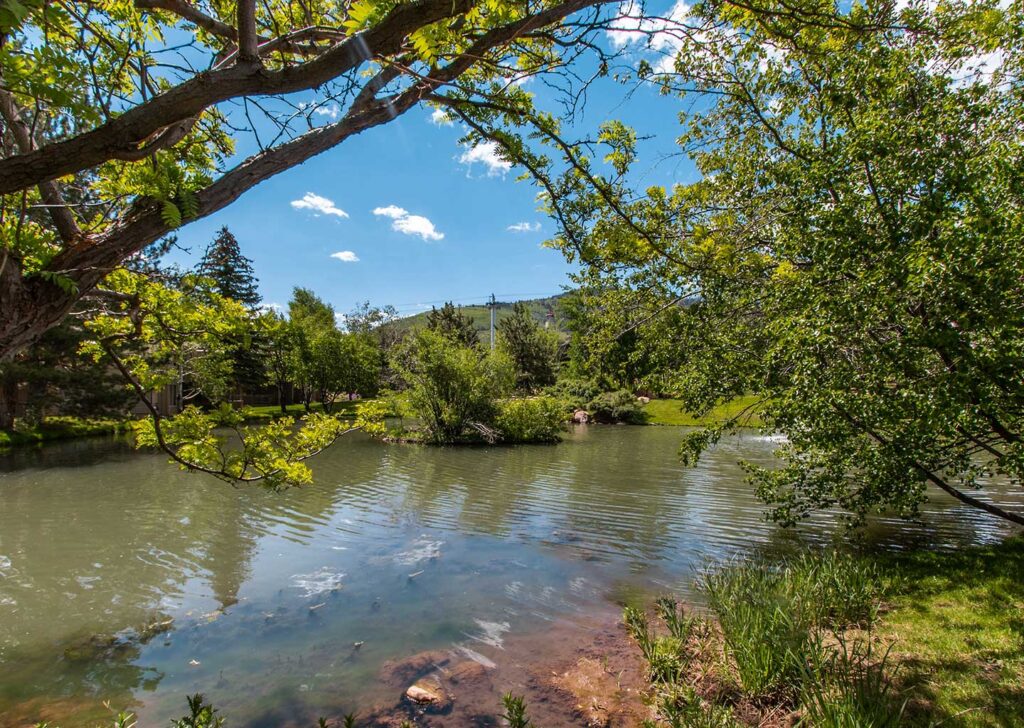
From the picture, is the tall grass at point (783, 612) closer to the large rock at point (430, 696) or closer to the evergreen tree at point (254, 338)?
the large rock at point (430, 696)

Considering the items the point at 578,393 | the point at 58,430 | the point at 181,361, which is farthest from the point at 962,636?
the point at 578,393

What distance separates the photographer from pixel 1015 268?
157 inches

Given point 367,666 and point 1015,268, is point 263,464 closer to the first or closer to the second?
point 367,666

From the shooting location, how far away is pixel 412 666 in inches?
201

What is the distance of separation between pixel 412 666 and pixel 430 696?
25.0 inches

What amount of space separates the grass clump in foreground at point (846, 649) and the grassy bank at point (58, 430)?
21.5 meters

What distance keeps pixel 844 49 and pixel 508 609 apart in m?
7.11

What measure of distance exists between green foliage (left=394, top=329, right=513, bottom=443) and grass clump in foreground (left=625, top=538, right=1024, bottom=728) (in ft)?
53.8

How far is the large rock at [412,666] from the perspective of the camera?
4.89 metres

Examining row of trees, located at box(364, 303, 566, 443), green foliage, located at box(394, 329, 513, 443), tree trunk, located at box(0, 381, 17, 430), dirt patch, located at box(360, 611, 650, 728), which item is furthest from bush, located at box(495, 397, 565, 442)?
A: tree trunk, located at box(0, 381, 17, 430)

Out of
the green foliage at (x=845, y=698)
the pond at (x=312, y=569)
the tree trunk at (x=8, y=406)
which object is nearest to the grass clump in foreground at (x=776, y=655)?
the green foliage at (x=845, y=698)

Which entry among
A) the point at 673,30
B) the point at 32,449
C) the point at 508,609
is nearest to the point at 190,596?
the point at 508,609

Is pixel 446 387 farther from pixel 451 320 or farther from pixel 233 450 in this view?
pixel 451 320

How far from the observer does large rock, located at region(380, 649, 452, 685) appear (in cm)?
489
